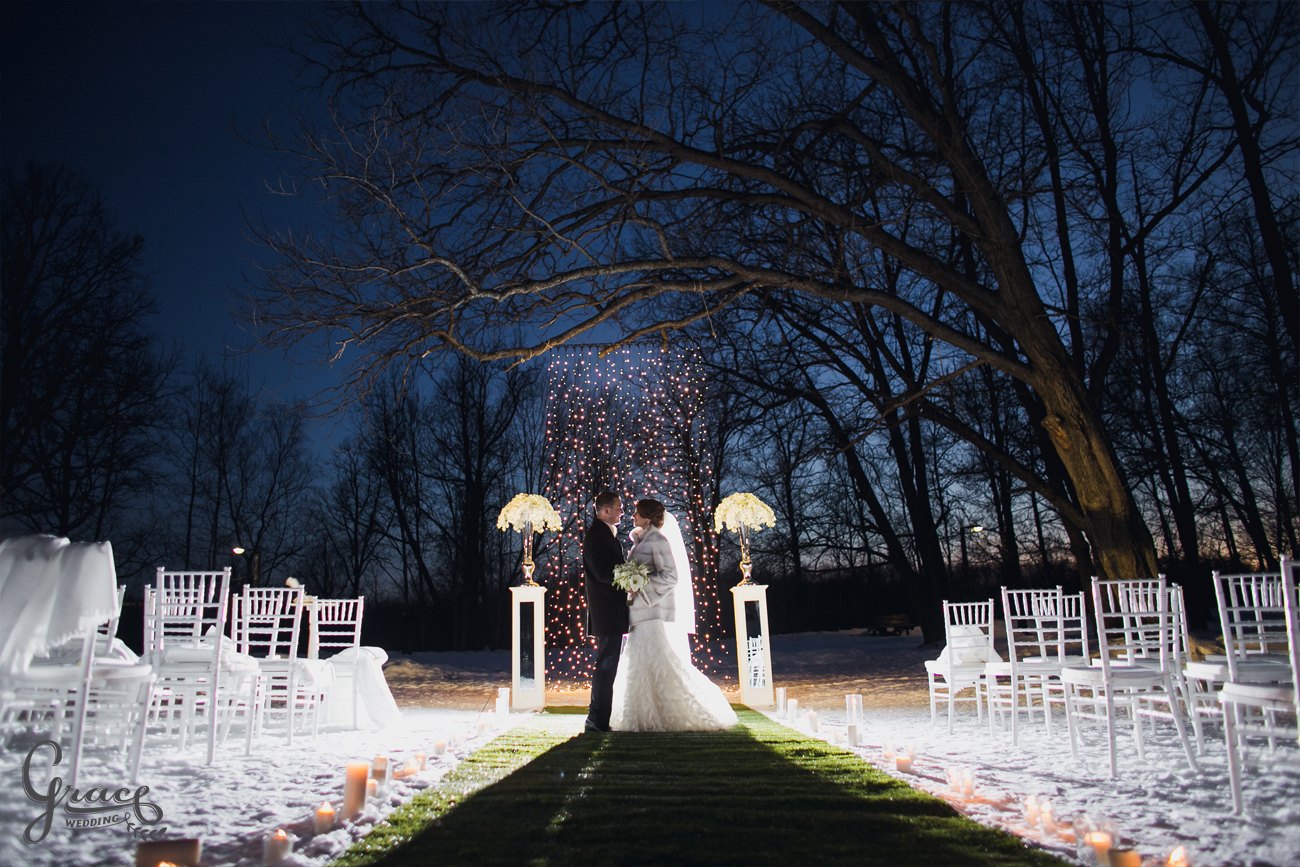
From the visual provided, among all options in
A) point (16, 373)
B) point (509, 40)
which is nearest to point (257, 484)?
point (16, 373)

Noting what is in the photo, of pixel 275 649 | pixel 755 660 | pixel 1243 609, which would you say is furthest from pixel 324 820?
pixel 755 660

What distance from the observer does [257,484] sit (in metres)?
19.2

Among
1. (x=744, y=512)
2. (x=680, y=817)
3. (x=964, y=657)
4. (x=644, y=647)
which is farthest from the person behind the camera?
(x=744, y=512)

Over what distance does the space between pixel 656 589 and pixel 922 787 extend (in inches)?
108

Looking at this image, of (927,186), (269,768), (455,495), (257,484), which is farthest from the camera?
(455,495)

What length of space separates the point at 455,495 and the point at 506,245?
1381cm

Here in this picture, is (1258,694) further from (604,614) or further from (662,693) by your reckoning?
(604,614)

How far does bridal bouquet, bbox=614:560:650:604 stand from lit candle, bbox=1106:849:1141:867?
394cm

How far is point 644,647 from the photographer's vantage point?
5.88m

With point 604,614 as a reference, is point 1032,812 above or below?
below

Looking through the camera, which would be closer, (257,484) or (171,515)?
(171,515)

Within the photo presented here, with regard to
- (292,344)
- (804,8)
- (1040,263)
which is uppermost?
(804,8)

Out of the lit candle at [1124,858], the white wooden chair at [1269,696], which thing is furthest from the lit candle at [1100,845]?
the white wooden chair at [1269,696]

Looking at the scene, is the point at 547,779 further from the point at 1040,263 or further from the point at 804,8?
the point at 1040,263
